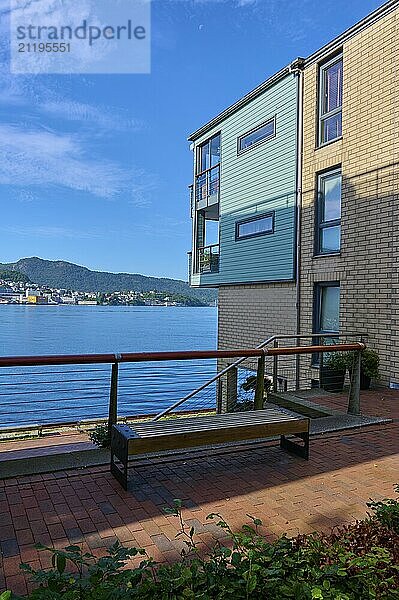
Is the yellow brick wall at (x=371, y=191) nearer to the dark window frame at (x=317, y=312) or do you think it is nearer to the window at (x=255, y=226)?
the dark window frame at (x=317, y=312)

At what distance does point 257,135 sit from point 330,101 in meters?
3.32

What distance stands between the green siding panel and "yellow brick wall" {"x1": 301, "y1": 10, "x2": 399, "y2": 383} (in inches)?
69.4

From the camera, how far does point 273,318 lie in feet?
41.7

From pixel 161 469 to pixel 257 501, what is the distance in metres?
0.94

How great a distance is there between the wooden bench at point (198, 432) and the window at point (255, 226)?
369 inches

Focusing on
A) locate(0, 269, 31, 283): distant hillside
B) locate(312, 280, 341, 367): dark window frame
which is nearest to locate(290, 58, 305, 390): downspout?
locate(312, 280, 341, 367): dark window frame

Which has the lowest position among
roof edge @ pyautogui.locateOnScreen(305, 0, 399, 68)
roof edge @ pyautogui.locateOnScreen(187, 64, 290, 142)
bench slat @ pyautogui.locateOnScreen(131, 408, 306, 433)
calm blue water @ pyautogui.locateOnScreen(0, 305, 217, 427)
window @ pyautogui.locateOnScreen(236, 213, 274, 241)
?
calm blue water @ pyautogui.locateOnScreen(0, 305, 217, 427)

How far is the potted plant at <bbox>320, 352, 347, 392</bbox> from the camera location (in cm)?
846

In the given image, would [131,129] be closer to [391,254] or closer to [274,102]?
[274,102]

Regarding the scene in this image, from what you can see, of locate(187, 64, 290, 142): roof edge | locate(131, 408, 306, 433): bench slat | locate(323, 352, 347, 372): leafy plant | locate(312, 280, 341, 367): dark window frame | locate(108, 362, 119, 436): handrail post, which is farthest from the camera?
locate(187, 64, 290, 142): roof edge

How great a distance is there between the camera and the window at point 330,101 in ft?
35.0

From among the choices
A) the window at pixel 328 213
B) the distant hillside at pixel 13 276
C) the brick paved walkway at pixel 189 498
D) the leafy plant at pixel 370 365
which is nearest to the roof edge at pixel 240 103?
the window at pixel 328 213

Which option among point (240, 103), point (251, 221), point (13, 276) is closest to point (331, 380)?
point (251, 221)

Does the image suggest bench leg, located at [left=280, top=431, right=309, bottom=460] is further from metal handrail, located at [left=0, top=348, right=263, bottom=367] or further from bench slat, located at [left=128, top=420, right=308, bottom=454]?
metal handrail, located at [left=0, top=348, right=263, bottom=367]
